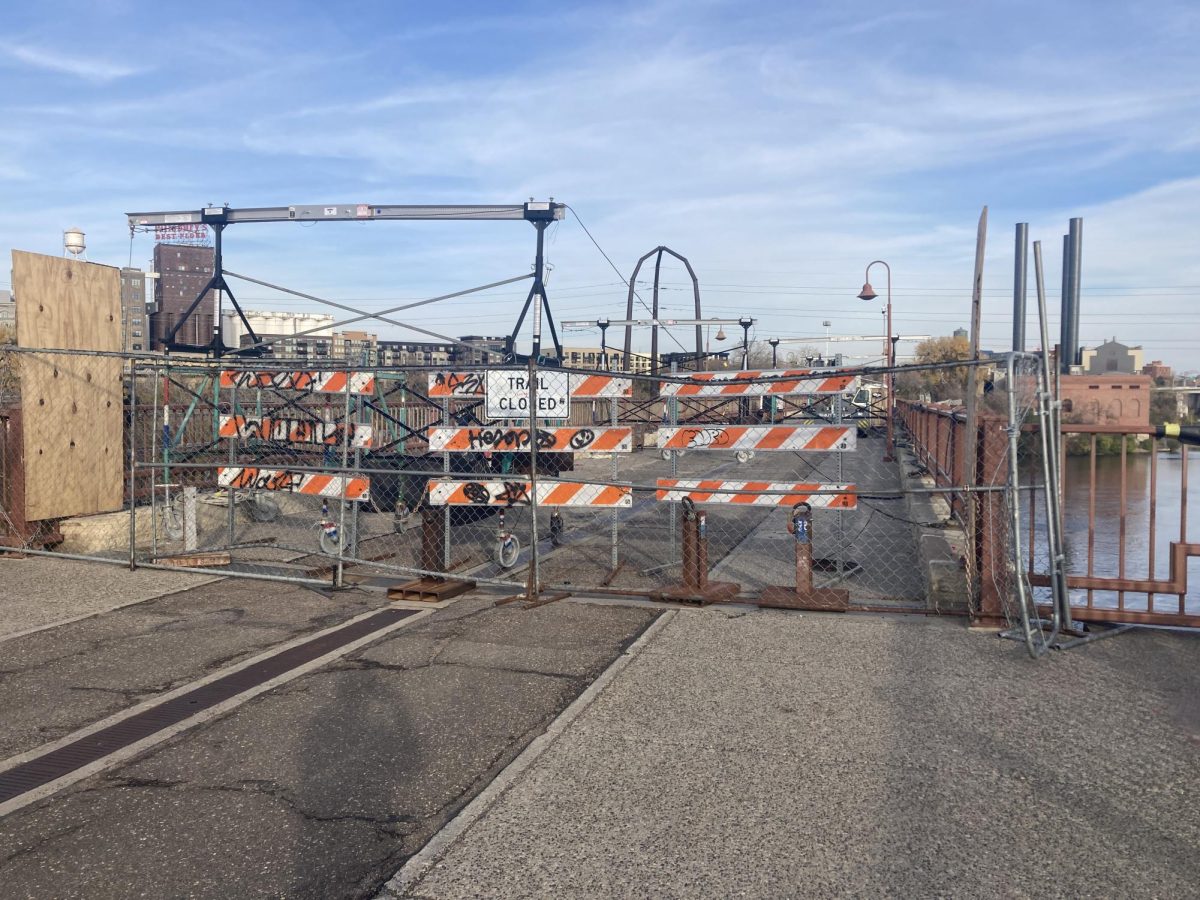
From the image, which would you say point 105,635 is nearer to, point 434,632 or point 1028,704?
point 434,632

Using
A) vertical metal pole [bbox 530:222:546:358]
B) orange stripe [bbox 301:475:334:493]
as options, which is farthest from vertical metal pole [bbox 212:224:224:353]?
orange stripe [bbox 301:475:334:493]

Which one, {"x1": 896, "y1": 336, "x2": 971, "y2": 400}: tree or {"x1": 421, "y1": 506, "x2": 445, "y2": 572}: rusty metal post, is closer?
{"x1": 421, "y1": 506, "x2": 445, "y2": 572}: rusty metal post

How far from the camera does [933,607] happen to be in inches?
300

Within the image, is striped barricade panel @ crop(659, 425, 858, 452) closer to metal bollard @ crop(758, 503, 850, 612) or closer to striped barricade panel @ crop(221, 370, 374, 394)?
metal bollard @ crop(758, 503, 850, 612)

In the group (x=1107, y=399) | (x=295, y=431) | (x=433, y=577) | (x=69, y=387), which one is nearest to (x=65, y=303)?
(x=69, y=387)

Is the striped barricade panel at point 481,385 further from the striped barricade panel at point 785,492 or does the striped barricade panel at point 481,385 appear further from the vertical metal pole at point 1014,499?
the vertical metal pole at point 1014,499

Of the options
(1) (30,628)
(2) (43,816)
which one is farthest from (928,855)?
(1) (30,628)

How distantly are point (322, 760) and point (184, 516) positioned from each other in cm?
669

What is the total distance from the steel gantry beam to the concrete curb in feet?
35.4

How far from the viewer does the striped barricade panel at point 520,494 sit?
846cm

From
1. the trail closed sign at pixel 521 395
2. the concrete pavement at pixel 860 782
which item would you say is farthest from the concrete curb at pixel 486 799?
the trail closed sign at pixel 521 395

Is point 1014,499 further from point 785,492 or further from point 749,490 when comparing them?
point 749,490

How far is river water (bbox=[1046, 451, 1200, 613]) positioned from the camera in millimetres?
9086

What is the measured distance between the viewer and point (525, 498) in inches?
338
